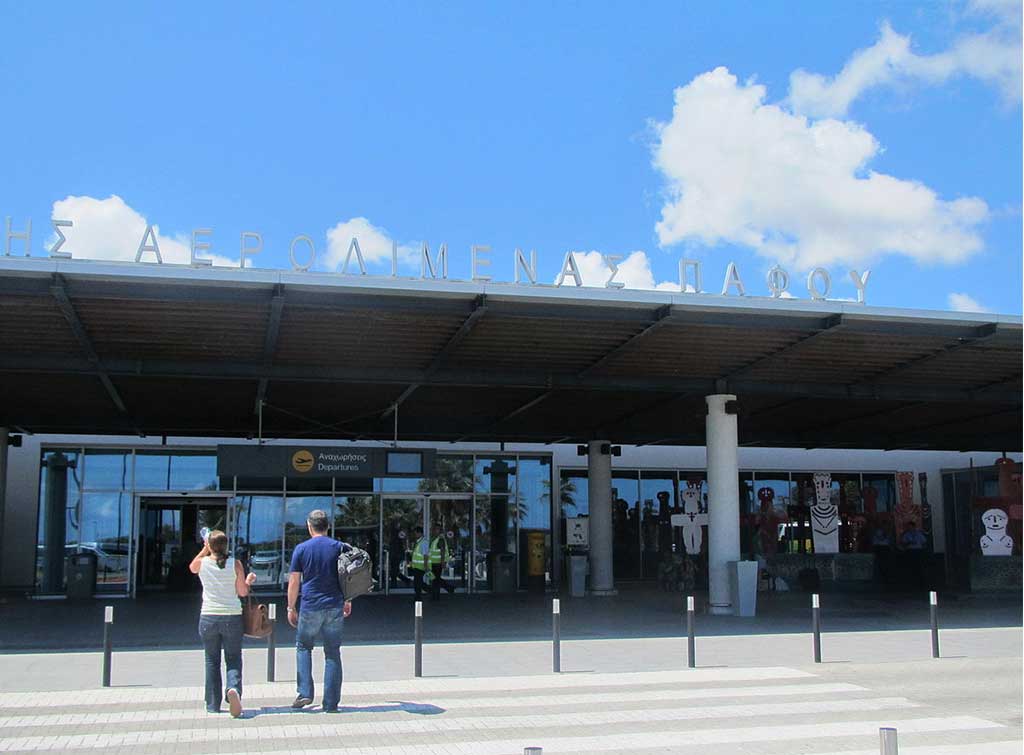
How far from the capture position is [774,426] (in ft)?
89.2

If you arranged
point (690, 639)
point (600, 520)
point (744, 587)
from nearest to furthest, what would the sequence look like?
1. point (690, 639)
2. point (744, 587)
3. point (600, 520)

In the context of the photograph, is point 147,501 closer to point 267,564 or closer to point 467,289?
point 267,564

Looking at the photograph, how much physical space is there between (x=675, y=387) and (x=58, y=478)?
14963 mm

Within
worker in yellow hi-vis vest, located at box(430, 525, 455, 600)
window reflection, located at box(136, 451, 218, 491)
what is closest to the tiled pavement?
worker in yellow hi-vis vest, located at box(430, 525, 455, 600)

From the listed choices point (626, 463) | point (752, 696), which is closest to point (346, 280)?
point (752, 696)

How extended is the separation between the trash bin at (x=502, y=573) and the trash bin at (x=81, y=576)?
930 centimetres

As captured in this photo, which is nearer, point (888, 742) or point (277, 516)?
point (888, 742)

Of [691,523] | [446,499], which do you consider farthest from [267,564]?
[691,523]

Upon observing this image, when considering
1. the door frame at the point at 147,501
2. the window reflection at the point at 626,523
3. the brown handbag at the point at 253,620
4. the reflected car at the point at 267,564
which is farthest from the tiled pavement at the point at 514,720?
the window reflection at the point at 626,523

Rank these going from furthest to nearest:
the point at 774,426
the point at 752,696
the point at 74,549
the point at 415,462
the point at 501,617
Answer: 1. the point at 774,426
2. the point at 74,549
3. the point at 415,462
4. the point at 501,617
5. the point at 752,696

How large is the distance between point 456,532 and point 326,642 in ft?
56.8

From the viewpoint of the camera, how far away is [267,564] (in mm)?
25344

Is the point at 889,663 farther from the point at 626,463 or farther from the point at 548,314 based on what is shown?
the point at 626,463

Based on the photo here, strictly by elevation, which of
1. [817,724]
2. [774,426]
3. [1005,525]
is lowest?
[817,724]
